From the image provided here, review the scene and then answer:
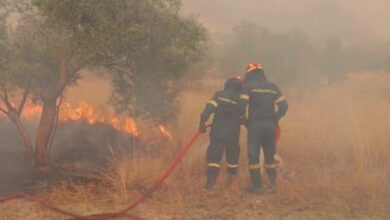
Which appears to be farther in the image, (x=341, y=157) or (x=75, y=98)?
(x=75, y=98)

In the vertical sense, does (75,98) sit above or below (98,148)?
above

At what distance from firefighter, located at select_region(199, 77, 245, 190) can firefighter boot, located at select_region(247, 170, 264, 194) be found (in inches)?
15.3

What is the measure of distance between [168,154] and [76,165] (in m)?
1.77

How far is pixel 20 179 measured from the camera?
884 centimetres

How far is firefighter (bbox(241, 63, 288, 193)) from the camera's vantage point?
8.45 m

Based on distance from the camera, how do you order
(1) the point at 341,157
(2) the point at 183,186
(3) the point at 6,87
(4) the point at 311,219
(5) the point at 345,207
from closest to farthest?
(4) the point at 311,219, (5) the point at 345,207, (2) the point at 183,186, (3) the point at 6,87, (1) the point at 341,157

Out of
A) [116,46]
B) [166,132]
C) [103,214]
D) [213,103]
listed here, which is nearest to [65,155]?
[166,132]

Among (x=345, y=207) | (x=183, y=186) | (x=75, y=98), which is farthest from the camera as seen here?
(x=75, y=98)

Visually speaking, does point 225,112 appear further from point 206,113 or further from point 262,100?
point 262,100

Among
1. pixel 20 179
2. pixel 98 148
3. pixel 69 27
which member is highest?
pixel 69 27

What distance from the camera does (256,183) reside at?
8.34 m

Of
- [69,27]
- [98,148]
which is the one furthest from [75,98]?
[69,27]

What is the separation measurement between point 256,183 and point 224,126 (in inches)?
41.9

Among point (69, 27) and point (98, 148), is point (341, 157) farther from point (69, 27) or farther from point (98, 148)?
point (69, 27)
